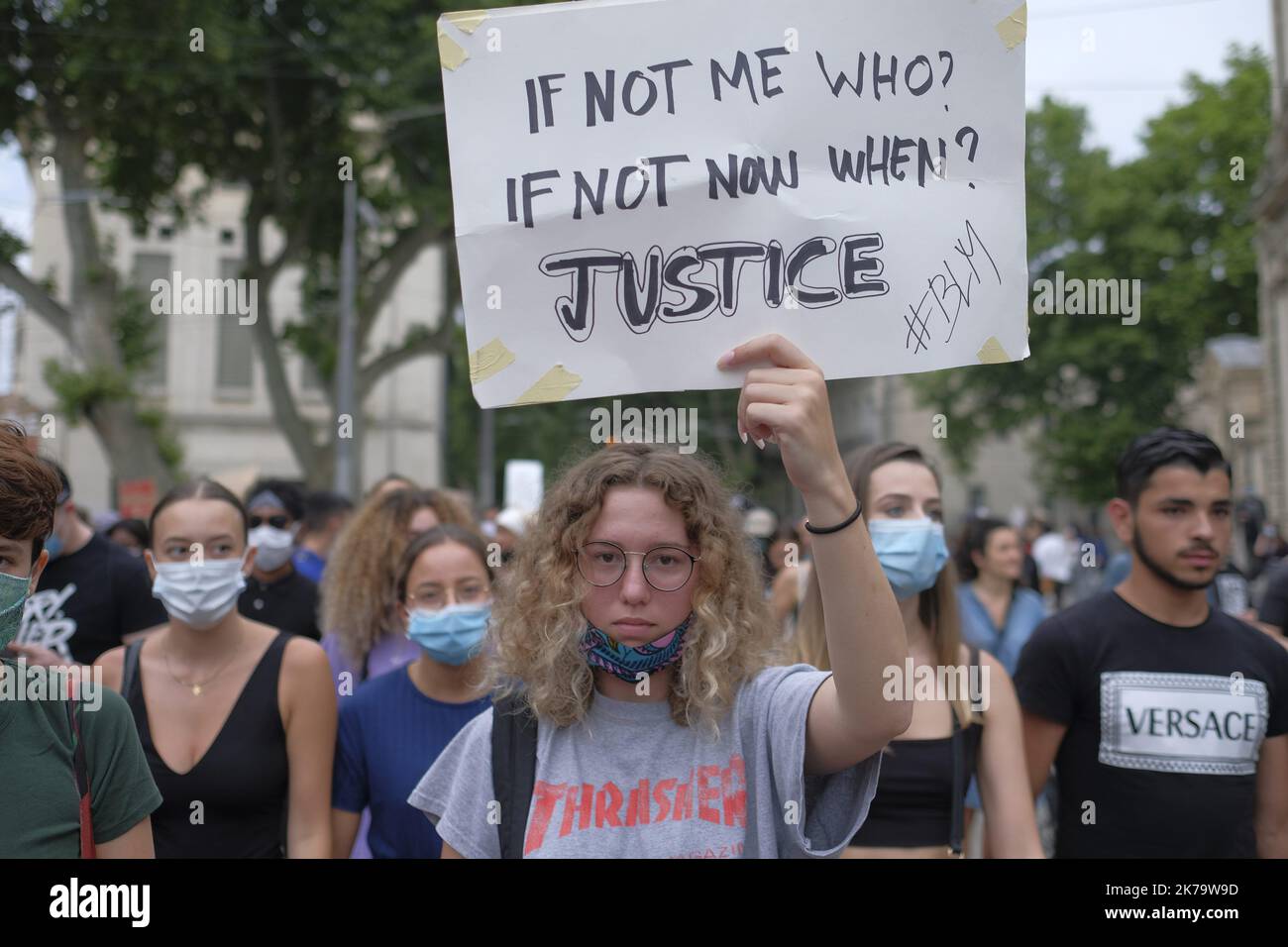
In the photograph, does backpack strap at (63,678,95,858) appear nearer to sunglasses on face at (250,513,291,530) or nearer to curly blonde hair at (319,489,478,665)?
curly blonde hair at (319,489,478,665)

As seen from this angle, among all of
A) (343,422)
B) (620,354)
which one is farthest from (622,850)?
(343,422)

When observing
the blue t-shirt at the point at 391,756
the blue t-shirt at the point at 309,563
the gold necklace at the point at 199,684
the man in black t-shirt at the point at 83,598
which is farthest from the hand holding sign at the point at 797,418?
the blue t-shirt at the point at 309,563

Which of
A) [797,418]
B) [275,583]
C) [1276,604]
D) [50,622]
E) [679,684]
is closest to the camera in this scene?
[797,418]

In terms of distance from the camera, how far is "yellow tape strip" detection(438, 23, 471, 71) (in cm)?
234

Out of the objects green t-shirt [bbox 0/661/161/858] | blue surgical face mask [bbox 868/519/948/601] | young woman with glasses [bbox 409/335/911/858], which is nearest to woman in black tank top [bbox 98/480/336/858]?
green t-shirt [bbox 0/661/161/858]

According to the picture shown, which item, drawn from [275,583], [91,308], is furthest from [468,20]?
[91,308]

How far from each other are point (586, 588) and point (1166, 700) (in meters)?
1.75

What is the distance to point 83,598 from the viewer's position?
456cm

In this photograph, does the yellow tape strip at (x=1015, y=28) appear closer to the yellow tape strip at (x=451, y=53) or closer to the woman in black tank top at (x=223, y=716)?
the yellow tape strip at (x=451, y=53)

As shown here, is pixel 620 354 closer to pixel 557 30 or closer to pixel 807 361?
pixel 807 361

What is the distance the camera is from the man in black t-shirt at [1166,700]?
3.16 m

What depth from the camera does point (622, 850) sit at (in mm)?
2178

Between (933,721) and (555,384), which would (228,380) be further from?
(555,384)
